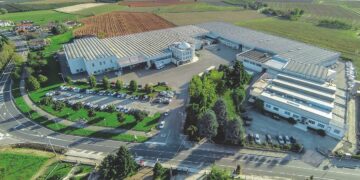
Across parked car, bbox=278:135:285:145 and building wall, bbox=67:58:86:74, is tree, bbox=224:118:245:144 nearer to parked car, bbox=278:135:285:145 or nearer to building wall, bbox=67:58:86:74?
parked car, bbox=278:135:285:145

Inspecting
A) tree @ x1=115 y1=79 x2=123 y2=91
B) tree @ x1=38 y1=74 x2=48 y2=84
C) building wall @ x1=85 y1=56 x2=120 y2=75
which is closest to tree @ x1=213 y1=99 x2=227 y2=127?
tree @ x1=115 y1=79 x2=123 y2=91

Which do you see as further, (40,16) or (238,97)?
(40,16)

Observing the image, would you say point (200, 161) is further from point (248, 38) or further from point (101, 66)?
point (248, 38)

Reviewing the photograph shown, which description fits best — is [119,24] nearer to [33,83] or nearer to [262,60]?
[33,83]

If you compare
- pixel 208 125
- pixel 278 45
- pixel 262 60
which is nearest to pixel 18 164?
pixel 208 125

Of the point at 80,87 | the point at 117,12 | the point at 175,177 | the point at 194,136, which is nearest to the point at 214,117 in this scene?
the point at 194,136
